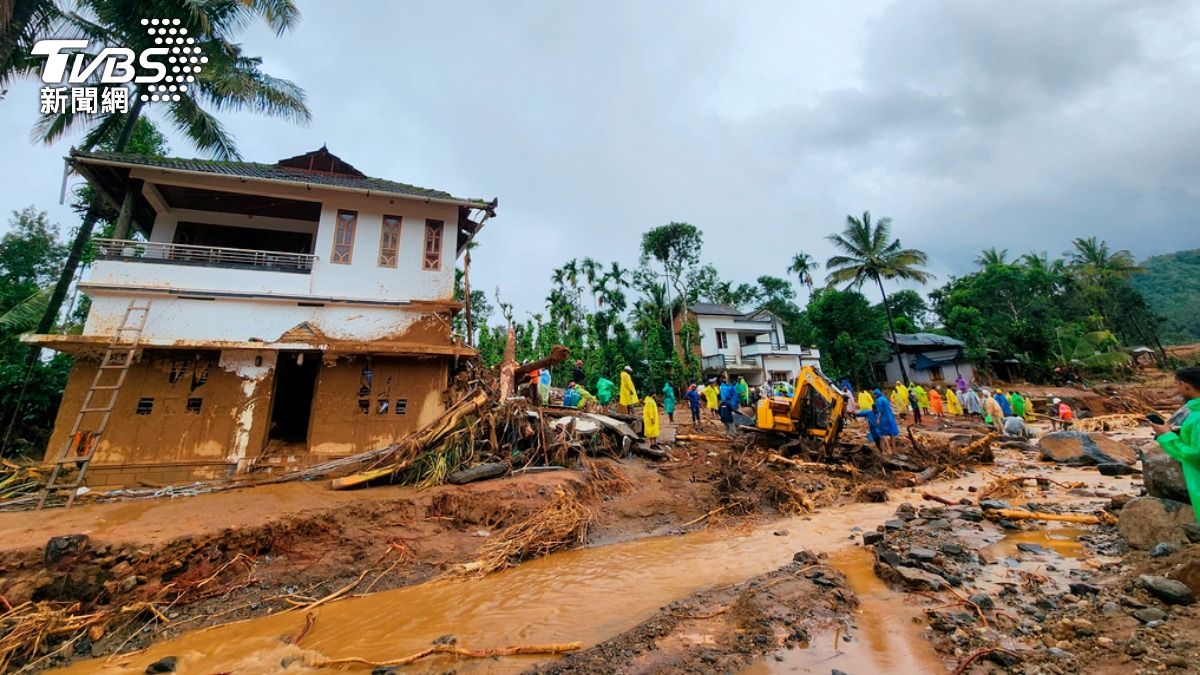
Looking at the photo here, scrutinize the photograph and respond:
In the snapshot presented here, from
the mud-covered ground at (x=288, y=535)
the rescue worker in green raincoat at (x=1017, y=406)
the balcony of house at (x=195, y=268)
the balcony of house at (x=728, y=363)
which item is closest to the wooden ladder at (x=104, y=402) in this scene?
the balcony of house at (x=195, y=268)

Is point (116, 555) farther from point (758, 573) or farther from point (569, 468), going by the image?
point (758, 573)

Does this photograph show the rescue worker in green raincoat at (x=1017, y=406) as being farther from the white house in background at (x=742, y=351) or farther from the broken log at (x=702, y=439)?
the white house in background at (x=742, y=351)

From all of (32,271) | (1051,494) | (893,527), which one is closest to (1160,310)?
(1051,494)

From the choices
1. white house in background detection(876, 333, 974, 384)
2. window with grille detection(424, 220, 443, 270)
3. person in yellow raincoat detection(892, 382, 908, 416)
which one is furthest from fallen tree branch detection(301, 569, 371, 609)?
white house in background detection(876, 333, 974, 384)

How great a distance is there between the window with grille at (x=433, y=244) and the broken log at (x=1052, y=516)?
12.6 meters

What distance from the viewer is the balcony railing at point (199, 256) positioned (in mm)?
9883

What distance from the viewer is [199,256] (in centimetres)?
1073

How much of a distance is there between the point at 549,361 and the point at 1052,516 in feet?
30.7

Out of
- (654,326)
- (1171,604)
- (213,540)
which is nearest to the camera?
(1171,604)

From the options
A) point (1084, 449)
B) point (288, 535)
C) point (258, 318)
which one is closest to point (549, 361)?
point (288, 535)

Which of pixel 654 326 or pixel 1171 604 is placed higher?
pixel 654 326

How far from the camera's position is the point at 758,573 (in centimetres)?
592

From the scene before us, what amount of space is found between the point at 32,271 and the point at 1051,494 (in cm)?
3557

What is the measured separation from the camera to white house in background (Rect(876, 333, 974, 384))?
3438cm
